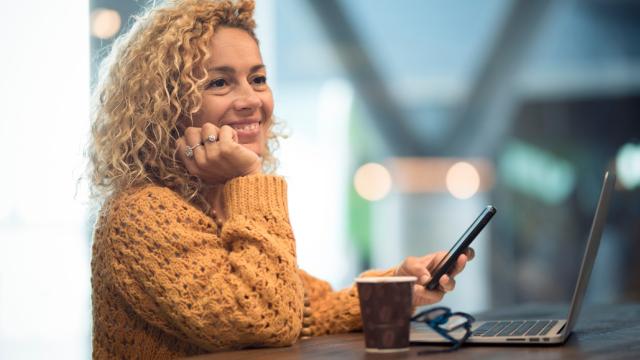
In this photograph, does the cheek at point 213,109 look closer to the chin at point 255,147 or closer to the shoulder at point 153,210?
the chin at point 255,147

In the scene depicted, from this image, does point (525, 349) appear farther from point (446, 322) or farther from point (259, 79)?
point (259, 79)

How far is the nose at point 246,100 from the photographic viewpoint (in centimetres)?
197

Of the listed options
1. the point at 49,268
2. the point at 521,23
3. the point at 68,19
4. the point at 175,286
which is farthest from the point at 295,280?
the point at 521,23

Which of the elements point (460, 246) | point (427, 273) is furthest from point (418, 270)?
point (460, 246)

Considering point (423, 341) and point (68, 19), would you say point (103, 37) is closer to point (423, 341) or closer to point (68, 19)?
point (68, 19)

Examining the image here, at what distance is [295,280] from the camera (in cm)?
174

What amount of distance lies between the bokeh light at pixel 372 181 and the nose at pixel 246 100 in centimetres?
344

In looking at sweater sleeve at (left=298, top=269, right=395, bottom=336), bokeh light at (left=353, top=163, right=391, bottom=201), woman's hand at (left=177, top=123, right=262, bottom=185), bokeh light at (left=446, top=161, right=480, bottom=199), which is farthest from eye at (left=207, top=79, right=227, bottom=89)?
bokeh light at (left=446, top=161, right=480, bottom=199)

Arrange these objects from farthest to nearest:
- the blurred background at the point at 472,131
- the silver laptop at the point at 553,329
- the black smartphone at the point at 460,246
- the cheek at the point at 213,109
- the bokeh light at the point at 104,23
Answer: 1. the blurred background at the point at 472,131
2. the bokeh light at the point at 104,23
3. the cheek at the point at 213,109
4. the black smartphone at the point at 460,246
5. the silver laptop at the point at 553,329

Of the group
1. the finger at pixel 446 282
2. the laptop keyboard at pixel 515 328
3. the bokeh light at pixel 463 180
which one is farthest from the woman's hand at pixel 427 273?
the bokeh light at pixel 463 180

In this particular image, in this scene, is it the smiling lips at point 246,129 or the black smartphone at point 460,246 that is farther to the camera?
the smiling lips at point 246,129

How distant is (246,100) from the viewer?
6.46 feet

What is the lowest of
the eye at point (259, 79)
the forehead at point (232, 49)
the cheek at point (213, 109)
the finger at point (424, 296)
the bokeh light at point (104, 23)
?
the finger at point (424, 296)

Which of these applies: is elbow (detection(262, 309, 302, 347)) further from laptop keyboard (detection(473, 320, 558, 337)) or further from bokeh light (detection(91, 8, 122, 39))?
bokeh light (detection(91, 8, 122, 39))
